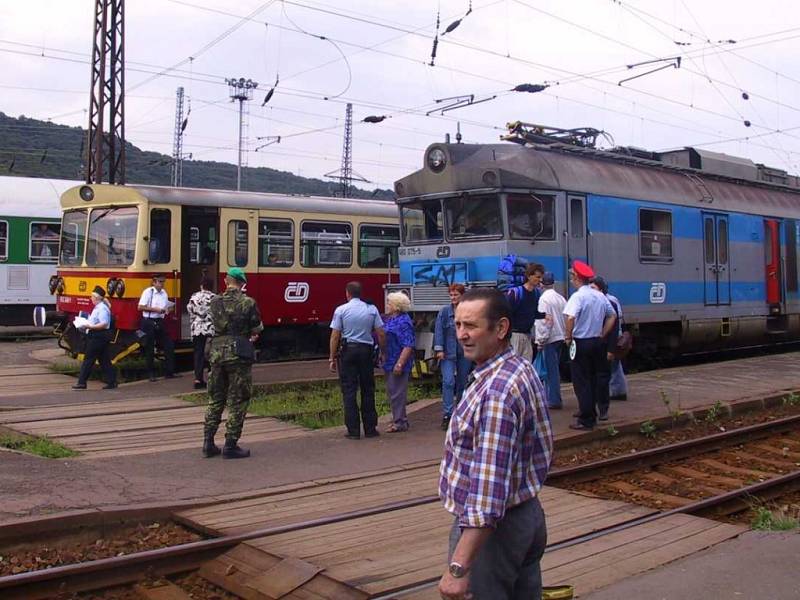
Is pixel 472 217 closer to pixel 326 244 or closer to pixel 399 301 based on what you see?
pixel 399 301

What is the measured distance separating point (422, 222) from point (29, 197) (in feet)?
39.6

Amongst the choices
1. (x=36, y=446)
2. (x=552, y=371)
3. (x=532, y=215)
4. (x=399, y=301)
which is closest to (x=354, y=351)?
(x=399, y=301)

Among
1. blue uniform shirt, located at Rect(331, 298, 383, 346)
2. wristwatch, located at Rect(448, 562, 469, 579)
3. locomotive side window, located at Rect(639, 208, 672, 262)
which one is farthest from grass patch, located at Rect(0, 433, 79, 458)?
locomotive side window, located at Rect(639, 208, 672, 262)

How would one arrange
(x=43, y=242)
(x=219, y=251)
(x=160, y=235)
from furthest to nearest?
1. (x=43, y=242)
2. (x=219, y=251)
3. (x=160, y=235)

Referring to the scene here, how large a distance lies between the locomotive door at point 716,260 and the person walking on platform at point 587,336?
23.3 feet

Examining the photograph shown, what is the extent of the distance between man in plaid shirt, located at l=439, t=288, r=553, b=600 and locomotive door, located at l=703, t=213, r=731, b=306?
1342 centimetres

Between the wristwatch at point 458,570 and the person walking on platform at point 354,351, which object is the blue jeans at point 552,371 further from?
the wristwatch at point 458,570

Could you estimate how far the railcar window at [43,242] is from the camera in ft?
69.1

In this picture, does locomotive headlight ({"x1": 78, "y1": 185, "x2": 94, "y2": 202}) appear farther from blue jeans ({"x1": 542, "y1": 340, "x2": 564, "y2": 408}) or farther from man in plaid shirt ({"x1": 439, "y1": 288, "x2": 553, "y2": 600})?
man in plaid shirt ({"x1": 439, "y1": 288, "x2": 553, "y2": 600})

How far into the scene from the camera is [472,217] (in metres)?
13.2

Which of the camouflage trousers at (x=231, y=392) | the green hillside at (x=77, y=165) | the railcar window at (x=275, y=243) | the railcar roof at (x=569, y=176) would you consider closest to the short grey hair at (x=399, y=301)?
the camouflage trousers at (x=231, y=392)

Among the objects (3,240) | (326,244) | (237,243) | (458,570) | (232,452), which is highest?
(3,240)

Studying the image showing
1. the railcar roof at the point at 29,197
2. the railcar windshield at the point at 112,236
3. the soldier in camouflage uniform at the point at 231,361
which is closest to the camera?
the soldier in camouflage uniform at the point at 231,361

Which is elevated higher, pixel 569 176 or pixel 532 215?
pixel 569 176
